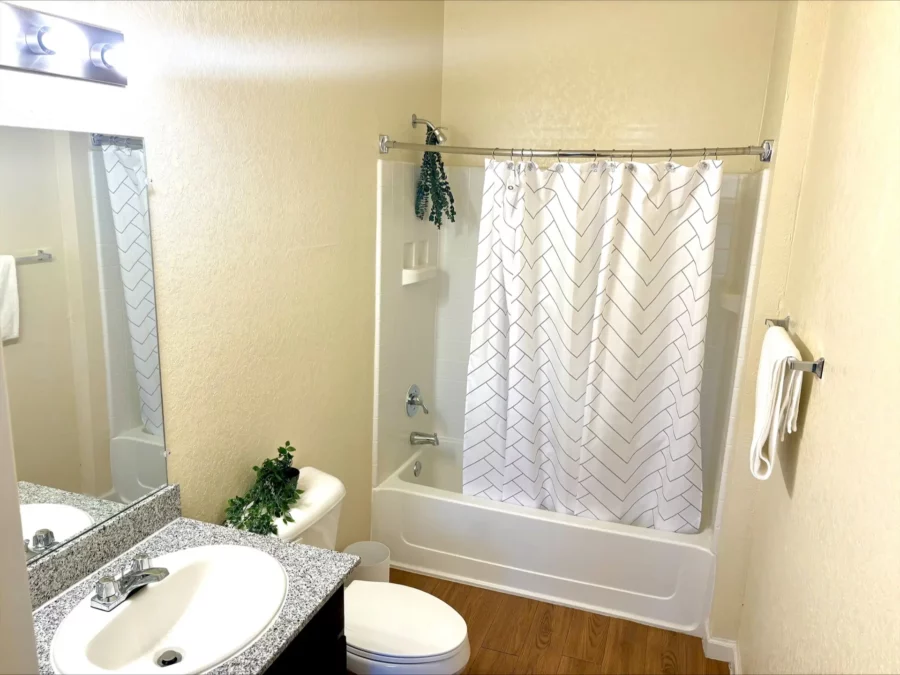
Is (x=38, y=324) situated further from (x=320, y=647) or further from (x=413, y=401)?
(x=413, y=401)

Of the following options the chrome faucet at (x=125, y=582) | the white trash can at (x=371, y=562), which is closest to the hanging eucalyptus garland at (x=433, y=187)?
the white trash can at (x=371, y=562)

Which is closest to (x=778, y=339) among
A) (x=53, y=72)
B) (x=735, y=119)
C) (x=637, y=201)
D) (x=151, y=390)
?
A: (x=637, y=201)

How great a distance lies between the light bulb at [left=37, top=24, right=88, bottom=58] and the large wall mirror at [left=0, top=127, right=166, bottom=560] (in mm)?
164

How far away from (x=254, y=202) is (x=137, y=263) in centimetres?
44

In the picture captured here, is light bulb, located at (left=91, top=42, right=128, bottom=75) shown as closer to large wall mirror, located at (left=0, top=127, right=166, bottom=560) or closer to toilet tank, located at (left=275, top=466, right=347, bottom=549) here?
large wall mirror, located at (left=0, top=127, right=166, bottom=560)

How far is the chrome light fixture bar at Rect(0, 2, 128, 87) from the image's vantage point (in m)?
1.08

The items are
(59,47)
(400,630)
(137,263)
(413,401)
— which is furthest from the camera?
(413,401)

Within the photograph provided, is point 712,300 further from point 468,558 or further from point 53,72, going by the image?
point 53,72

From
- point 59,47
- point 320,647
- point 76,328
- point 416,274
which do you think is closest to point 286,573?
point 320,647

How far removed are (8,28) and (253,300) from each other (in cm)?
90

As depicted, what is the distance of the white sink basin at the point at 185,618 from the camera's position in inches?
45.1

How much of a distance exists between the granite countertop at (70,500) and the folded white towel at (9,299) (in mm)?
314

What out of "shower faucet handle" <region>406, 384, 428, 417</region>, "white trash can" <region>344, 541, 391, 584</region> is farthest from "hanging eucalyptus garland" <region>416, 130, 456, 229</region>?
"white trash can" <region>344, 541, 391, 584</region>

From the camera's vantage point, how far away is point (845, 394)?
1347 millimetres
